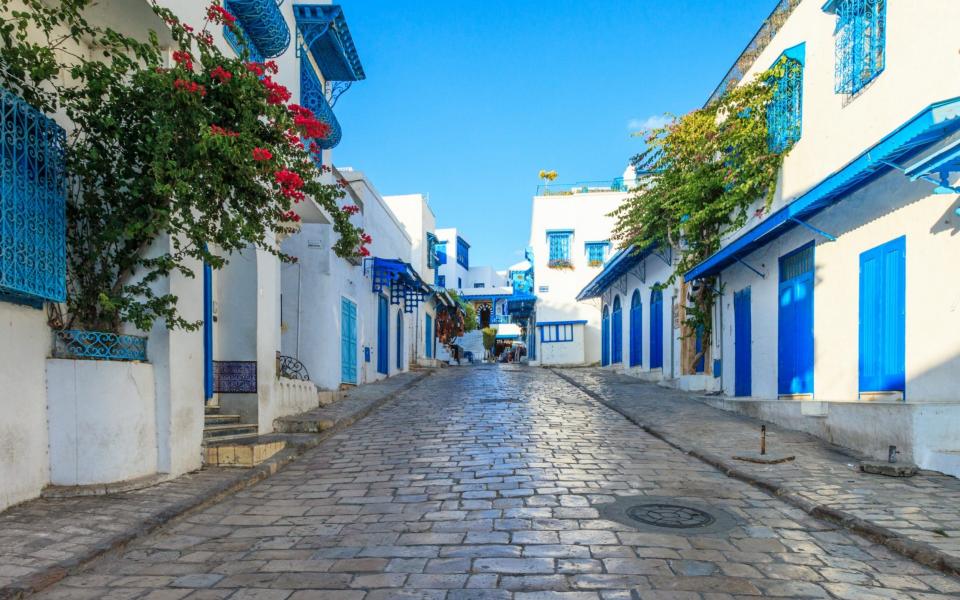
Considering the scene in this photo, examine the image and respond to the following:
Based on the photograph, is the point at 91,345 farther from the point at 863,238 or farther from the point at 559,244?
the point at 559,244

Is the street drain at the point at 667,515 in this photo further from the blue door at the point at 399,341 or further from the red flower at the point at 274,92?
the blue door at the point at 399,341

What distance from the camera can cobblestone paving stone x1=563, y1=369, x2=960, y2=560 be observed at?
199 inches

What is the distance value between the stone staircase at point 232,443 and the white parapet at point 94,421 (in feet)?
3.68

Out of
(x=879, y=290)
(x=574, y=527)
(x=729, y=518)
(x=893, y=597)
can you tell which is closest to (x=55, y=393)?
(x=574, y=527)

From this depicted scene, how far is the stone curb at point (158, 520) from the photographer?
3.88 metres

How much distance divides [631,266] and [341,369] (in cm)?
1096

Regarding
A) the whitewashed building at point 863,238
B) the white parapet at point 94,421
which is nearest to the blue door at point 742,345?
the whitewashed building at point 863,238

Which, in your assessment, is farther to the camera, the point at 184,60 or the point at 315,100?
the point at 315,100

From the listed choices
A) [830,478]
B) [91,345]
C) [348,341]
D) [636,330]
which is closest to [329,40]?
[348,341]

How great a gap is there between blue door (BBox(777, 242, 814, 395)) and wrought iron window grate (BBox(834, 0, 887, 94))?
2.46 meters

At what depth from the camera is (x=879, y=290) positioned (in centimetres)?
827

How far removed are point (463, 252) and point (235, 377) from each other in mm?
47330

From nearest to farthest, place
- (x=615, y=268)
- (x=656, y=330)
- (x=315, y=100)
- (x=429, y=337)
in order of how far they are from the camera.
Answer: (x=315, y=100) → (x=656, y=330) → (x=615, y=268) → (x=429, y=337)

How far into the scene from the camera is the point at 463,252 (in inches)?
2210
